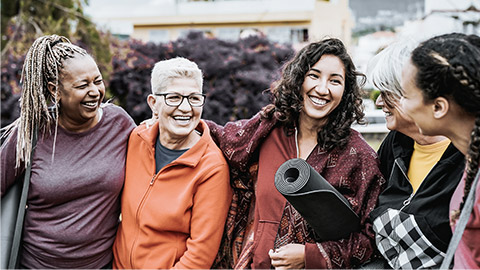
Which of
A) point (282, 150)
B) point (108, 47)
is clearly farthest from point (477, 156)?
point (108, 47)

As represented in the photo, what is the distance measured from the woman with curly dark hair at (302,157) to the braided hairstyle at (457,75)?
651mm

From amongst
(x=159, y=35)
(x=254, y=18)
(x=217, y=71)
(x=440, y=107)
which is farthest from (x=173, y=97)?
(x=159, y=35)

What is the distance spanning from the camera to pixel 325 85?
2.37 meters

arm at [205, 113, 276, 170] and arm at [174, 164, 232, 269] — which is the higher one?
arm at [205, 113, 276, 170]

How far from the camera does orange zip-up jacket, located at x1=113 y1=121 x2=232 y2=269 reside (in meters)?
2.45

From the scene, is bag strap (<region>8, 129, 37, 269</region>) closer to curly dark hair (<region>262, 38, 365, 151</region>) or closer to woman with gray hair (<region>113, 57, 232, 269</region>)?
woman with gray hair (<region>113, 57, 232, 269</region>)

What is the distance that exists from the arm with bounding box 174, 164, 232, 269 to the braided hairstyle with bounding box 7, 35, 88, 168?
877mm

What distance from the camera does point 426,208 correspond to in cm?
200

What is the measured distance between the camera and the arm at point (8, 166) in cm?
246

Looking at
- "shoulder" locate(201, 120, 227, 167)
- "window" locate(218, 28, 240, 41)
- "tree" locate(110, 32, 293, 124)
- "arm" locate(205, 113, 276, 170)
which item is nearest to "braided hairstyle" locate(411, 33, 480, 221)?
"arm" locate(205, 113, 276, 170)

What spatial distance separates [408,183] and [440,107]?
2.13ft

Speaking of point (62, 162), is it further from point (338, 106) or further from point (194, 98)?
point (338, 106)

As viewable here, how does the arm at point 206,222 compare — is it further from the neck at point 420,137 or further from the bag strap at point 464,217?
the bag strap at point 464,217

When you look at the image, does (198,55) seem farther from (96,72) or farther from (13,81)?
(96,72)
